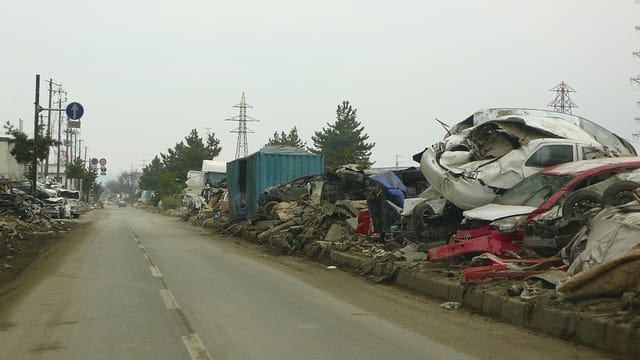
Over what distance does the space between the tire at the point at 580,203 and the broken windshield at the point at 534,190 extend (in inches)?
47.2

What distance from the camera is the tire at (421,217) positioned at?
13.6m

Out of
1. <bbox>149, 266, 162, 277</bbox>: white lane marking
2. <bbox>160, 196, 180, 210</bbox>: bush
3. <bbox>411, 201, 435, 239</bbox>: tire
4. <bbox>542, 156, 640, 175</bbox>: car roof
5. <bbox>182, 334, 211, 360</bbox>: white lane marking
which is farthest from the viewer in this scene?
<bbox>160, 196, 180, 210</bbox>: bush

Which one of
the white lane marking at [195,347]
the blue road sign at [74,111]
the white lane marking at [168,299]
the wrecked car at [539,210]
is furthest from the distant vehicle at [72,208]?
the white lane marking at [195,347]

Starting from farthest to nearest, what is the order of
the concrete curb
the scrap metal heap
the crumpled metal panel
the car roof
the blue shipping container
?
the blue shipping container, the car roof, the scrap metal heap, the crumpled metal panel, the concrete curb

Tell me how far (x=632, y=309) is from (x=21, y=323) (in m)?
7.24

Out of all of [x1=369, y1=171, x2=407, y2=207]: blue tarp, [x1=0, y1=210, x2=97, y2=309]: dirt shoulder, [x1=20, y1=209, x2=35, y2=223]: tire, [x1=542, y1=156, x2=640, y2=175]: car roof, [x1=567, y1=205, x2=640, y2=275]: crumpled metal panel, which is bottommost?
[x1=0, y1=210, x2=97, y2=309]: dirt shoulder

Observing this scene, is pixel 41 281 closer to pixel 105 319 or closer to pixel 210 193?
pixel 105 319

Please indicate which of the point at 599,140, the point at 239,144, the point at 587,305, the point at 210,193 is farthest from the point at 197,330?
the point at 239,144

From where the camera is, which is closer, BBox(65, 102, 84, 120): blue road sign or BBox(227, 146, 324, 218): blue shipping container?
BBox(227, 146, 324, 218): blue shipping container

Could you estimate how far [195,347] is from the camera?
6781 millimetres

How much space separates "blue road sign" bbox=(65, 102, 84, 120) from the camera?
30.8 metres

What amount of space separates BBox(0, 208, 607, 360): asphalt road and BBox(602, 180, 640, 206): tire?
119 inches

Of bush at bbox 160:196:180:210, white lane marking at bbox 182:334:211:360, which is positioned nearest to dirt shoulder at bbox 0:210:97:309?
white lane marking at bbox 182:334:211:360

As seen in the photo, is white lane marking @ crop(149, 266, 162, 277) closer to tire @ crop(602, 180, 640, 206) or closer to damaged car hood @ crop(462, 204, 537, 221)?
damaged car hood @ crop(462, 204, 537, 221)
